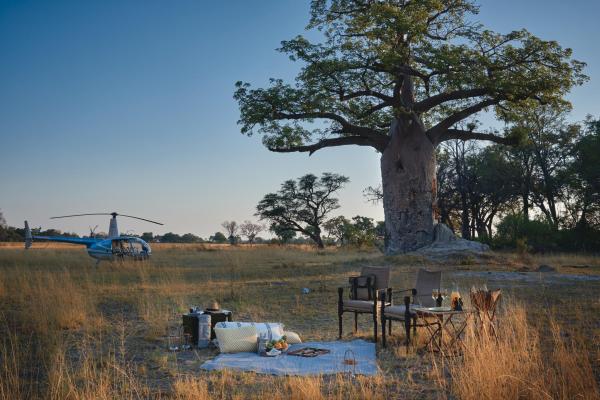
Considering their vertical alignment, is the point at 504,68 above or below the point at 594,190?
above

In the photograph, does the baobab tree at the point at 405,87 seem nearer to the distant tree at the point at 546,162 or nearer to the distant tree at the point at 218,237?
the distant tree at the point at 546,162

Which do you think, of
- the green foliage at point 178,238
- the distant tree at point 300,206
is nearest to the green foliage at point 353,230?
the distant tree at point 300,206

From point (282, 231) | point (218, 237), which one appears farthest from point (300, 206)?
point (218, 237)

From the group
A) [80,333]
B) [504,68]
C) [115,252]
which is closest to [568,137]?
[504,68]

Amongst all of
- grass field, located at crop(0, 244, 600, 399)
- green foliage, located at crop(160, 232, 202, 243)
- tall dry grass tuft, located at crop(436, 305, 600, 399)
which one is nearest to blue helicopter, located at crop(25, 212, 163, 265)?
grass field, located at crop(0, 244, 600, 399)

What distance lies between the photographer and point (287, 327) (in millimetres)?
7891

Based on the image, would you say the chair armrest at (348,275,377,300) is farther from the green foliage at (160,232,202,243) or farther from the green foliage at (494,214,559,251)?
the green foliage at (160,232,202,243)

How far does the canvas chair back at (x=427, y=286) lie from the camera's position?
710cm

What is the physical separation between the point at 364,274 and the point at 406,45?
10683 mm

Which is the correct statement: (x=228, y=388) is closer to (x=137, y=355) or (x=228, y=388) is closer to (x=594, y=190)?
(x=137, y=355)

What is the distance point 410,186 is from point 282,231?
86.6 feet

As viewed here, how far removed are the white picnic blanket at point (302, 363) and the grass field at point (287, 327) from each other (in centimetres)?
18

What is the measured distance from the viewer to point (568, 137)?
1146 inches

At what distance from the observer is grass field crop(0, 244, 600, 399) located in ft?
14.6
